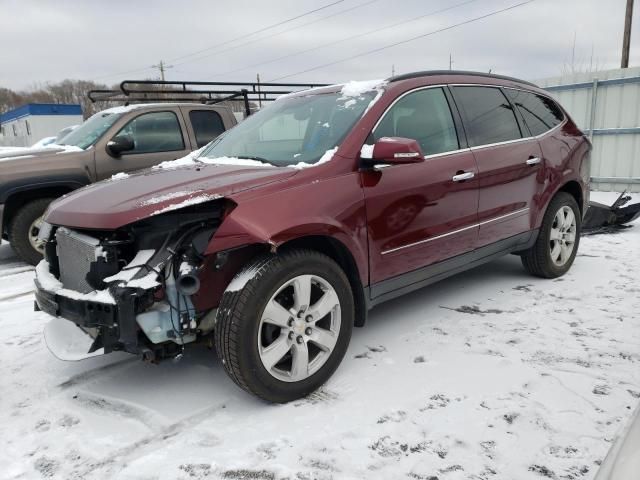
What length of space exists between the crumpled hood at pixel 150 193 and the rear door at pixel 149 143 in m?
3.32

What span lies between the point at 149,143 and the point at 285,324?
4.57 meters

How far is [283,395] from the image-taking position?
256 cm

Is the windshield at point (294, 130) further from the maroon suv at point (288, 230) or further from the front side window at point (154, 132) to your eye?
the front side window at point (154, 132)

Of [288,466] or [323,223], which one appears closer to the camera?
[288,466]

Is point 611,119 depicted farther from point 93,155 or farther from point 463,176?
point 93,155

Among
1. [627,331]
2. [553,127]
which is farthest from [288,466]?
[553,127]

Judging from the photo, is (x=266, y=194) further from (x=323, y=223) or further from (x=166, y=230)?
(x=166, y=230)

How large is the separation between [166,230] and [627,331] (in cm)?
306

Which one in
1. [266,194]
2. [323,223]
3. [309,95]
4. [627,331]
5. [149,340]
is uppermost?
[309,95]

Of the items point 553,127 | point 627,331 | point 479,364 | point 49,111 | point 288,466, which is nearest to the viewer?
point 288,466

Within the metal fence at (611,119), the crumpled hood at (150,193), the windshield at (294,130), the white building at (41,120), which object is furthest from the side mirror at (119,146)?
the white building at (41,120)

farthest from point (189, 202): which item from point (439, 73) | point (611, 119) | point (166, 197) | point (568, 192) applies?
point (611, 119)

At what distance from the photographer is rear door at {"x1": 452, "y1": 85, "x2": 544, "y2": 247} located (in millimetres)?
3691

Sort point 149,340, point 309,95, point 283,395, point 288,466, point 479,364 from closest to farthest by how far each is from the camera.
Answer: point 288,466 → point 149,340 → point 283,395 → point 479,364 → point 309,95
